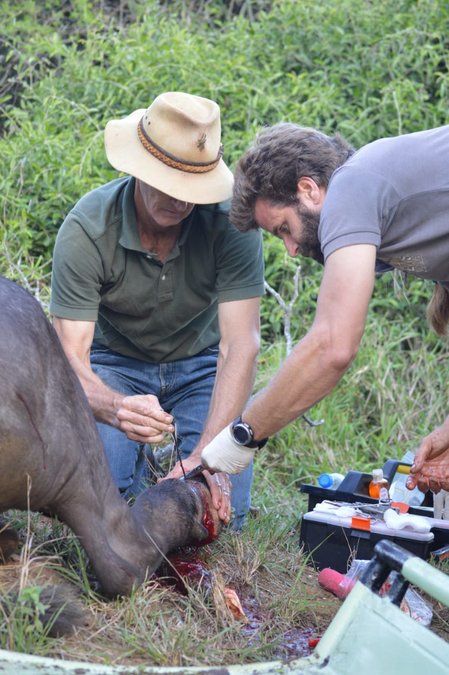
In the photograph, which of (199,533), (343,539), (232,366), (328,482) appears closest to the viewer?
(199,533)

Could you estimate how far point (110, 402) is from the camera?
394 centimetres

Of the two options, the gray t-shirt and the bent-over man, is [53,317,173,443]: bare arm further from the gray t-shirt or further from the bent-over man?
the gray t-shirt

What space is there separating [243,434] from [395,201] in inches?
37.3

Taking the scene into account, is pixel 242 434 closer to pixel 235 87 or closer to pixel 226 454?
pixel 226 454

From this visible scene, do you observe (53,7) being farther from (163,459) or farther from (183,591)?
(183,591)

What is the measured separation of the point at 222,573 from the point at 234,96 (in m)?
4.42

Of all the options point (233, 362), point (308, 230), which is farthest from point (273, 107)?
point (308, 230)

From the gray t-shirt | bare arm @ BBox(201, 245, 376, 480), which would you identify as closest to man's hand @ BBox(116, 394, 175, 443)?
bare arm @ BBox(201, 245, 376, 480)

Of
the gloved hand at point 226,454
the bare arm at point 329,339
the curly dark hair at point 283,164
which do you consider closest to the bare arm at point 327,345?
the bare arm at point 329,339

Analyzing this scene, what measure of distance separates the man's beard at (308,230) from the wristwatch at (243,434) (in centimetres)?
71

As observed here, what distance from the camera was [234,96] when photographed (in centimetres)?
714

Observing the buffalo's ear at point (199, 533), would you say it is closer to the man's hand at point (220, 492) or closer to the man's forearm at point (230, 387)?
the man's hand at point (220, 492)

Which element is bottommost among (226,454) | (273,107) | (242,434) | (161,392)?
(161,392)

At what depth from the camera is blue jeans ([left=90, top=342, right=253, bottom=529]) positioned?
4445mm
